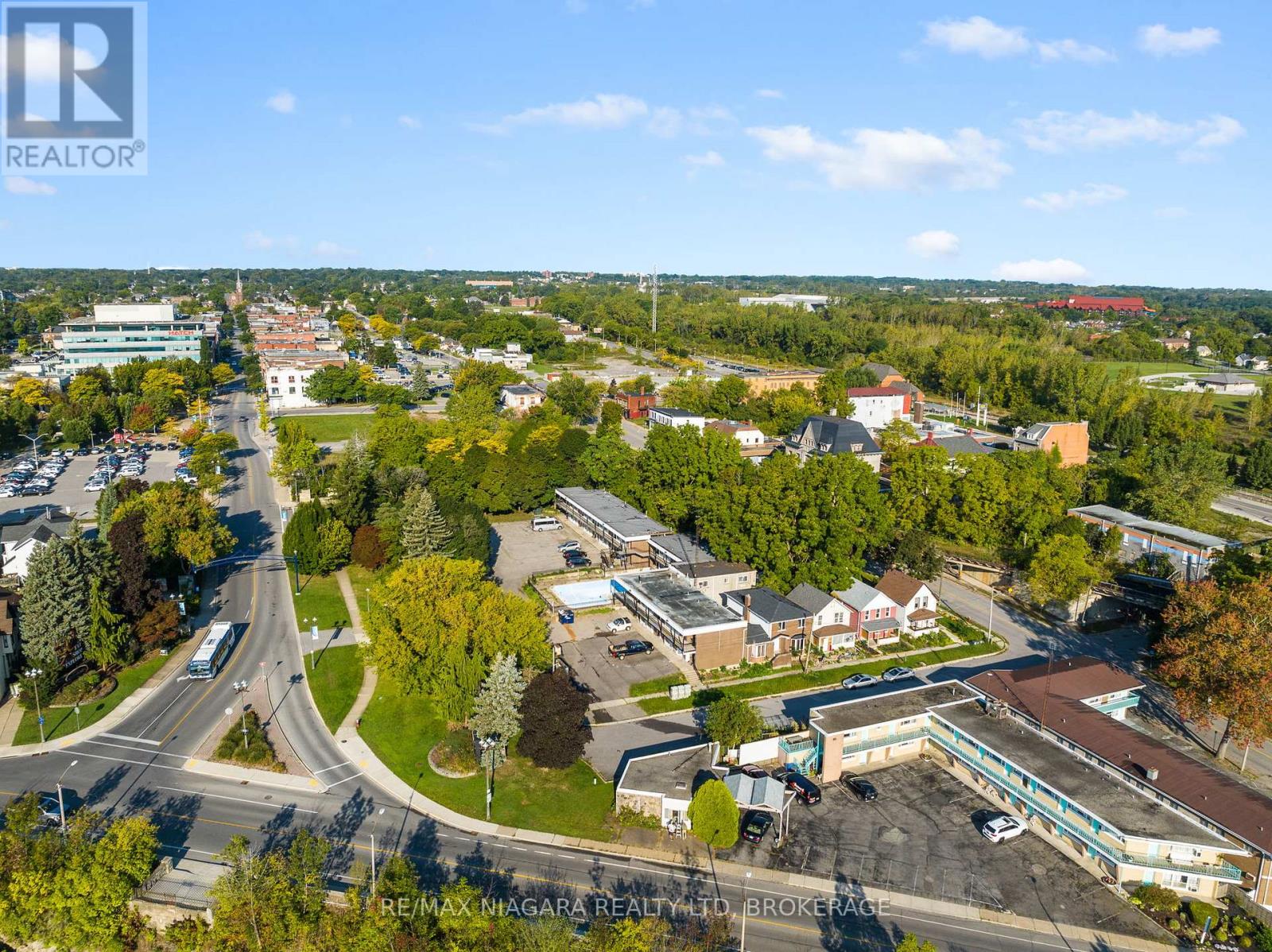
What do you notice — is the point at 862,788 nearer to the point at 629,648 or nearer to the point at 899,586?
the point at 629,648

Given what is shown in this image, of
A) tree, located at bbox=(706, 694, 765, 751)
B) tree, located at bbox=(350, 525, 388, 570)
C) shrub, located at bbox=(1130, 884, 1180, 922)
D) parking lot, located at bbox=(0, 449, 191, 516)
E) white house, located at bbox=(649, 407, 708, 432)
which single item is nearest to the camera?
shrub, located at bbox=(1130, 884, 1180, 922)

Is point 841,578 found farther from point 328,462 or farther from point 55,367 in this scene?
point 55,367

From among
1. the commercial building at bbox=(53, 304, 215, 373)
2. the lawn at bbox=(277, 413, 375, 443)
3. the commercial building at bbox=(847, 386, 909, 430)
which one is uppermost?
the commercial building at bbox=(53, 304, 215, 373)

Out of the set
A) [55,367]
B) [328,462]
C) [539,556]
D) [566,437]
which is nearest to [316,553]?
[539,556]

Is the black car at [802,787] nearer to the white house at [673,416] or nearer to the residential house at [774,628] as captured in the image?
the residential house at [774,628]

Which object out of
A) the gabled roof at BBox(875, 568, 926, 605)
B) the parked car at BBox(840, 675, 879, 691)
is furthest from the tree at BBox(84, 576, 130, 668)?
the gabled roof at BBox(875, 568, 926, 605)

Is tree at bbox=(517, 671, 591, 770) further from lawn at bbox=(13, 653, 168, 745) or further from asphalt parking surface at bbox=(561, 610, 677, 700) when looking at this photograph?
lawn at bbox=(13, 653, 168, 745)
